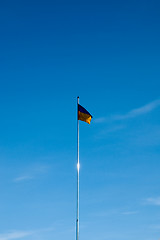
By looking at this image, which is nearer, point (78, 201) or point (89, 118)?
point (78, 201)

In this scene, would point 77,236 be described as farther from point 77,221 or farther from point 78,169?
point 78,169

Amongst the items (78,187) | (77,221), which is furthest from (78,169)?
(77,221)

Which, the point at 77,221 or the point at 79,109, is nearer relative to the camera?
the point at 77,221

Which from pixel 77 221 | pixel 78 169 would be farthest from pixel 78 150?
pixel 77 221

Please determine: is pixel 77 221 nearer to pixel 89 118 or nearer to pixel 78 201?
pixel 78 201

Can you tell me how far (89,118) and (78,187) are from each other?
29.7 feet

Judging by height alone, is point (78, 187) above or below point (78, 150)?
below

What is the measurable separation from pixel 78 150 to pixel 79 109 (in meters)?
5.09

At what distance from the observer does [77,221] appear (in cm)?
5919

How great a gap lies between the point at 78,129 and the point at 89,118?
1942 mm

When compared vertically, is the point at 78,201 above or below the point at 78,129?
below

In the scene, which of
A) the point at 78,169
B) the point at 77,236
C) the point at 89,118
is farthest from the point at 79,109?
the point at 77,236

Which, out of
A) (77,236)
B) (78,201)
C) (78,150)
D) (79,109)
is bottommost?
(77,236)

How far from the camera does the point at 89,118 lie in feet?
210
